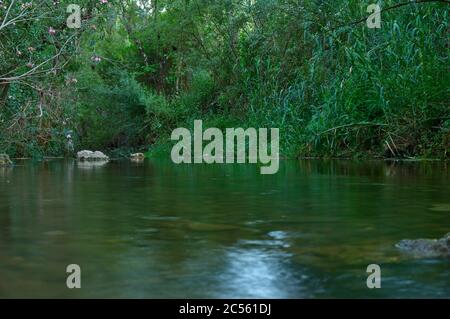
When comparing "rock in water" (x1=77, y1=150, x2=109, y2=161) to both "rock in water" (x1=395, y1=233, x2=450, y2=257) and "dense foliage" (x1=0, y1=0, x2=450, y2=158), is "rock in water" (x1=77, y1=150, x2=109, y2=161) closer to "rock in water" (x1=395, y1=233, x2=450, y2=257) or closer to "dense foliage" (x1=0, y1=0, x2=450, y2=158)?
"dense foliage" (x1=0, y1=0, x2=450, y2=158)

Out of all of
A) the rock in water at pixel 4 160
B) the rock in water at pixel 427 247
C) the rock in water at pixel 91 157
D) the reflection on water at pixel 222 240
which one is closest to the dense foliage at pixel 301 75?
the rock in water at pixel 91 157

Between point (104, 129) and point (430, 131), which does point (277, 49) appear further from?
point (104, 129)

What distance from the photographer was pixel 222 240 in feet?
11.3

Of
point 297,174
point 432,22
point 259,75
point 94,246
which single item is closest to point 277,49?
point 259,75

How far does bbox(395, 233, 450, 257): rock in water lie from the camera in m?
2.95

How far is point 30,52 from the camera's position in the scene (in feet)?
42.3

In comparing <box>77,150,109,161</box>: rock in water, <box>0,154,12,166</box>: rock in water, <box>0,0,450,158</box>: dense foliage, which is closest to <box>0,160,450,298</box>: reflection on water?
<box>0,0,450,158</box>: dense foliage

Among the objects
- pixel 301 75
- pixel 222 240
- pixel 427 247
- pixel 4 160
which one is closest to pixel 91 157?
pixel 4 160

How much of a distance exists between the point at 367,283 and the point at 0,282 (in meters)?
1.18

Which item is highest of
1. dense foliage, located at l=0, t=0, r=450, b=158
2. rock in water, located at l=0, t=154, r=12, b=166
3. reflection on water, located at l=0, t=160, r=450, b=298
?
dense foliage, located at l=0, t=0, r=450, b=158

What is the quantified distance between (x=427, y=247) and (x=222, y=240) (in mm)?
907

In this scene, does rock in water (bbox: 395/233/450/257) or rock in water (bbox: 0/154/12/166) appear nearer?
rock in water (bbox: 395/233/450/257)

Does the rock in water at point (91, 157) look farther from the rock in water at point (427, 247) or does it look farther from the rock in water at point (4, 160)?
the rock in water at point (427, 247)

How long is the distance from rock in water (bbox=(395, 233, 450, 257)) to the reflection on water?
7 cm
